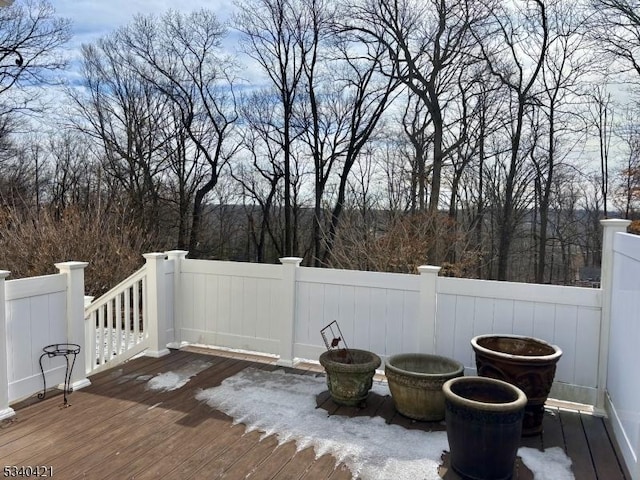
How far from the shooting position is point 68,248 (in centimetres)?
747

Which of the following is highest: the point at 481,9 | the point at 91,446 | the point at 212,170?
the point at 481,9

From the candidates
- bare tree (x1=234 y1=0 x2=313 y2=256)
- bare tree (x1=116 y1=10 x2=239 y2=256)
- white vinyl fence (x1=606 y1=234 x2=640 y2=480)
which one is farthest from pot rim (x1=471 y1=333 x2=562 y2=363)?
bare tree (x1=116 y1=10 x2=239 y2=256)

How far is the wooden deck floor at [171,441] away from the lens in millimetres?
2514

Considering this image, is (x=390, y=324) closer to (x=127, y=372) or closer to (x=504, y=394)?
(x=504, y=394)

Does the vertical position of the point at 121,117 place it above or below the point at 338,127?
above

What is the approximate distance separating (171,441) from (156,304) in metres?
1.88

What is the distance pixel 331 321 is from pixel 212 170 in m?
11.7

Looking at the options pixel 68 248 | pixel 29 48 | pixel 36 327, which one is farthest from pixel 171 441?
pixel 29 48

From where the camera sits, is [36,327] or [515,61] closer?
[36,327]

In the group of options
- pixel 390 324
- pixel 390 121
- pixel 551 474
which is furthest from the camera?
pixel 390 121

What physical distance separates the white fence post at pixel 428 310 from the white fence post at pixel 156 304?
2.47m

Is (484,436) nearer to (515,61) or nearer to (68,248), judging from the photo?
(68,248)

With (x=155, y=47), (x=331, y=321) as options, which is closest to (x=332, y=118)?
(x=155, y=47)

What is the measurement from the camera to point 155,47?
14297 millimetres
